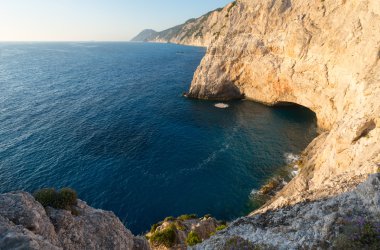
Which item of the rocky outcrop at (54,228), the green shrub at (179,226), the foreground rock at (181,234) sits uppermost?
the rocky outcrop at (54,228)

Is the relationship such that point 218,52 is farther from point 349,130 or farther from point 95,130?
point 349,130

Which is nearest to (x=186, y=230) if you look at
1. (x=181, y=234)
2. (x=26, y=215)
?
(x=181, y=234)

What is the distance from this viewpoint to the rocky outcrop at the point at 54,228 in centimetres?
1267

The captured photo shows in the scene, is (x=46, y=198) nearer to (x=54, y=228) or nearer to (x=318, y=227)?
(x=54, y=228)

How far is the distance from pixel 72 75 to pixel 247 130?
101369mm

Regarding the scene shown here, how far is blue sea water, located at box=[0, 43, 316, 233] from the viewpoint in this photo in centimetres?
4397

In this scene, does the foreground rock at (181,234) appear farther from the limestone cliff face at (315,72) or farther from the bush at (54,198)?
the bush at (54,198)

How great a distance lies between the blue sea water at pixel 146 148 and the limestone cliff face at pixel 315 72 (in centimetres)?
624

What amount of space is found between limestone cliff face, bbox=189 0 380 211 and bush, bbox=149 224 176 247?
11.6 meters

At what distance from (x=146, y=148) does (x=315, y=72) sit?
4254 centimetres

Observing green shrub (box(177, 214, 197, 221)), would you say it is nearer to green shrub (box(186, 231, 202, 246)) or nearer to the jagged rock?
green shrub (box(186, 231, 202, 246))

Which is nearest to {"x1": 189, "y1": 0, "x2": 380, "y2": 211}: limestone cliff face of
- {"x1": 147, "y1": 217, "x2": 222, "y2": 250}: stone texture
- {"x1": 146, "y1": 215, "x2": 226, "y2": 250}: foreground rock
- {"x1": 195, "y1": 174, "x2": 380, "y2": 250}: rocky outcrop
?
{"x1": 195, "y1": 174, "x2": 380, "y2": 250}: rocky outcrop

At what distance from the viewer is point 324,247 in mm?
13852

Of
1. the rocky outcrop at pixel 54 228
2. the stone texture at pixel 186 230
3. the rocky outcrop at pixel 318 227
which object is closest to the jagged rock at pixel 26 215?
the rocky outcrop at pixel 54 228
